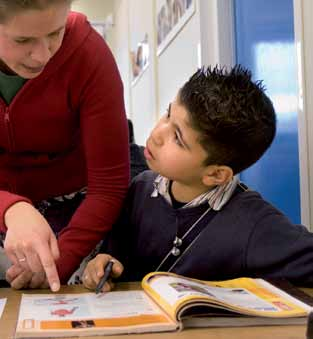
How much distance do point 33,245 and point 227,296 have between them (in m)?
0.29

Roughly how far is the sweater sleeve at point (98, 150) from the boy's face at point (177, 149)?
0.06m

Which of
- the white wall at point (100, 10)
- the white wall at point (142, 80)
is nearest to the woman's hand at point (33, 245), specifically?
the white wall at point (142, 80)

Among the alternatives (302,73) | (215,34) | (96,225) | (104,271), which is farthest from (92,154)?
(215,34)

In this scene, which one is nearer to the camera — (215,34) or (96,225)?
(96,225)

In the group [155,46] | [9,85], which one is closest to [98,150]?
[9,85]

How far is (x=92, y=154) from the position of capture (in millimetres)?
1085

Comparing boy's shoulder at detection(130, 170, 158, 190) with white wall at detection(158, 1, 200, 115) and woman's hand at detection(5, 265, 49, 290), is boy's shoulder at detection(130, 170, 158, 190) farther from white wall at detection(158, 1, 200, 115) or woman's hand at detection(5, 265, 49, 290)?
white wall at detection(158, 1, 200, 115)

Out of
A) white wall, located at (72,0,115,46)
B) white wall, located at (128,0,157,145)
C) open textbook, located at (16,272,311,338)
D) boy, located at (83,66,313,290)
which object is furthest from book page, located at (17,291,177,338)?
white wall, located at (72,0,115,46)

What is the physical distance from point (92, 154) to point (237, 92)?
0.30 meters

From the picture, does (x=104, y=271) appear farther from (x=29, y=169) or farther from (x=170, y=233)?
(x=29, y=169)

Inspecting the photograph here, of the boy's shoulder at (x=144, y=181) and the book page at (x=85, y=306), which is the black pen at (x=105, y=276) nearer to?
the book page at (x=85, y=306)

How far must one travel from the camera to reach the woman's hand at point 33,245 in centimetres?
84

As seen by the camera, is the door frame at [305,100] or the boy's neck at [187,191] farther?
the door frame at [305,100]

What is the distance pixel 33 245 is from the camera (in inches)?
33.2
